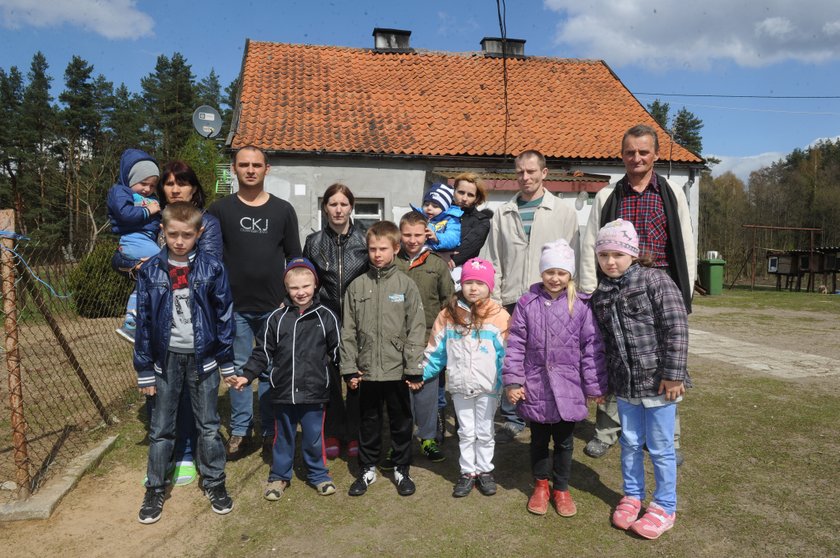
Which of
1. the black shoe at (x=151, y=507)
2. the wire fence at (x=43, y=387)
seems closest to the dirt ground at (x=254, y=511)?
the black shoe at (x=151, y=507)

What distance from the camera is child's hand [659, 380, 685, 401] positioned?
2729 millimetres

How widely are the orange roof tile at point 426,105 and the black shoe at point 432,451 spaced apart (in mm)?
9964

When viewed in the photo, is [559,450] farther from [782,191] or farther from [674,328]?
[782,191]

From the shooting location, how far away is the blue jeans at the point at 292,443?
335 centimetres

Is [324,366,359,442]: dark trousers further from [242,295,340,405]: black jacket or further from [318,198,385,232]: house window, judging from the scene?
[318,198,385,232]: house window

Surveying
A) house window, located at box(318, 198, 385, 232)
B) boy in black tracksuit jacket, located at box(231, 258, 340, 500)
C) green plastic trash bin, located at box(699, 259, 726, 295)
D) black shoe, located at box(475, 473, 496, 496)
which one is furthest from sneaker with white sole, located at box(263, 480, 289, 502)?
green plastic trash bin, located at box(699, 259, 726, 295)

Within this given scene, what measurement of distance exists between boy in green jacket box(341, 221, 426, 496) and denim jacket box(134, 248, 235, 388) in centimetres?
74

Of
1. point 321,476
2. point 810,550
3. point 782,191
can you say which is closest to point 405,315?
point 321,476

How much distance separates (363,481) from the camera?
3363 mm

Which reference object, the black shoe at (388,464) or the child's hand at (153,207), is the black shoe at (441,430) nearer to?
the black shoe at (388,464)

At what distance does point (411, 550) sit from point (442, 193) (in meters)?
2.43

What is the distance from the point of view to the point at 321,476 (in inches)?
133

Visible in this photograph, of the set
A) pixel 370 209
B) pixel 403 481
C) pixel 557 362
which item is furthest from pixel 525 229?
pixel 370 209

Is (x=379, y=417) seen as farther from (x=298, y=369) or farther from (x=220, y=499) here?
(x=220, y=499)
